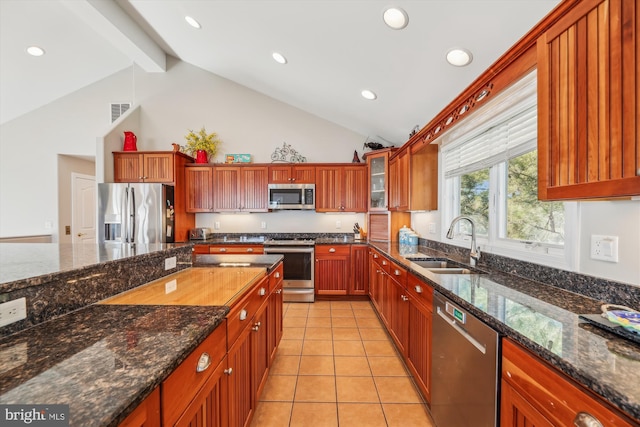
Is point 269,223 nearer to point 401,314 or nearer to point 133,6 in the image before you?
point 401,314

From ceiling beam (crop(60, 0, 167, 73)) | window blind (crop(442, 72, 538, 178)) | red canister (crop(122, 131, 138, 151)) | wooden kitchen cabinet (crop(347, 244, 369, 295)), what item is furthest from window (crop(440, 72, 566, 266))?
red canister (crop(122, 131, 138, 151))

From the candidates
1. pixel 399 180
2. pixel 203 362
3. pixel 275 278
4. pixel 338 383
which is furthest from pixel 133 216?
pixel 399 180

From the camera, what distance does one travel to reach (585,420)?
0.65 meters

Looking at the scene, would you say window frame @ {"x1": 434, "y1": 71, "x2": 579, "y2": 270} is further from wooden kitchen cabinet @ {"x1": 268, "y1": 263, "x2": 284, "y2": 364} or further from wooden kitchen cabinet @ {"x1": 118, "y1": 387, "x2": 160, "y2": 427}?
wooden kitchen cabinet @ {"x1": 118, "y1": 387, "x2": 160, "y2": 427}

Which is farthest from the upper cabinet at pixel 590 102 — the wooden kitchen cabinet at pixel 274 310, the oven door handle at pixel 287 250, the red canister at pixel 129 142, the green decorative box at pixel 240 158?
the red canister at pixel 129 142

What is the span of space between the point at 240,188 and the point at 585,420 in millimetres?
4059

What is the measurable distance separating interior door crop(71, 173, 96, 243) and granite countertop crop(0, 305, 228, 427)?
15.5ft

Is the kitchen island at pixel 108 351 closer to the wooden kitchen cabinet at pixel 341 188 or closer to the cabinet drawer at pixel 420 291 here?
the cabinet drawer at pixel 420 291

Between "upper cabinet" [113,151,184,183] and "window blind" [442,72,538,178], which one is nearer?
"window blind" [442,72,538,178]

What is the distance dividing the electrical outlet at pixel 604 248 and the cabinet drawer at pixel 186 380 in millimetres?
1752

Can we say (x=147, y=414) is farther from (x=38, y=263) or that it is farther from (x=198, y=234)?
(x=198, y=234)

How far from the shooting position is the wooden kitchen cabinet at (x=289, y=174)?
4059 millimetres

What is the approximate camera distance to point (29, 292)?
833 mm

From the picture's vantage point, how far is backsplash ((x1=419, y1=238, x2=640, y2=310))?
1.08 meters
